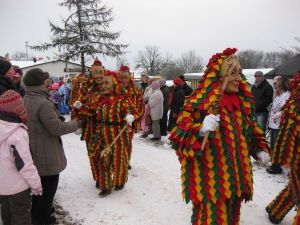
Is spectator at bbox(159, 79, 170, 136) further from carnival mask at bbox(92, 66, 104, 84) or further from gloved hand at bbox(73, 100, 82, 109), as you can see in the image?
gloved hand at bbox(73, 100, 82, 109)

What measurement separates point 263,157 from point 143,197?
244 cm

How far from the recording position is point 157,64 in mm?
52094

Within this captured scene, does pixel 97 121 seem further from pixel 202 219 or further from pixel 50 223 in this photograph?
pixel 202 219

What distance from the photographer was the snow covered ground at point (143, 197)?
171 inches

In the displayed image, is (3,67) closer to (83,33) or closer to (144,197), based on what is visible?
(144,197)

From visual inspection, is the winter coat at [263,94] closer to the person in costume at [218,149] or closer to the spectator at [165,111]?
the spectator at [165,111]

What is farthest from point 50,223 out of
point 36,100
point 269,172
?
point 269,172

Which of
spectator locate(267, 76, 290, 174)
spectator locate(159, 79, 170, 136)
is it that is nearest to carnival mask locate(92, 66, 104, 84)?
spectator locate(267, 76, 290, 174)

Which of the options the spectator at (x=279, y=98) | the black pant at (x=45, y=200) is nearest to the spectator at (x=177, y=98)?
the spectator at (x=279, y=98)

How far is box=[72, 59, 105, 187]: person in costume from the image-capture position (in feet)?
17.1

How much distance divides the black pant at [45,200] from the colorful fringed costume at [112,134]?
43.3 inches

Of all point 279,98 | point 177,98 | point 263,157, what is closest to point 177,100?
point 177,98

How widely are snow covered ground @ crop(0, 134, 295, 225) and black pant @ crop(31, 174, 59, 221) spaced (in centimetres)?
44

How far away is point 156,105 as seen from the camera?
9.16 metres
